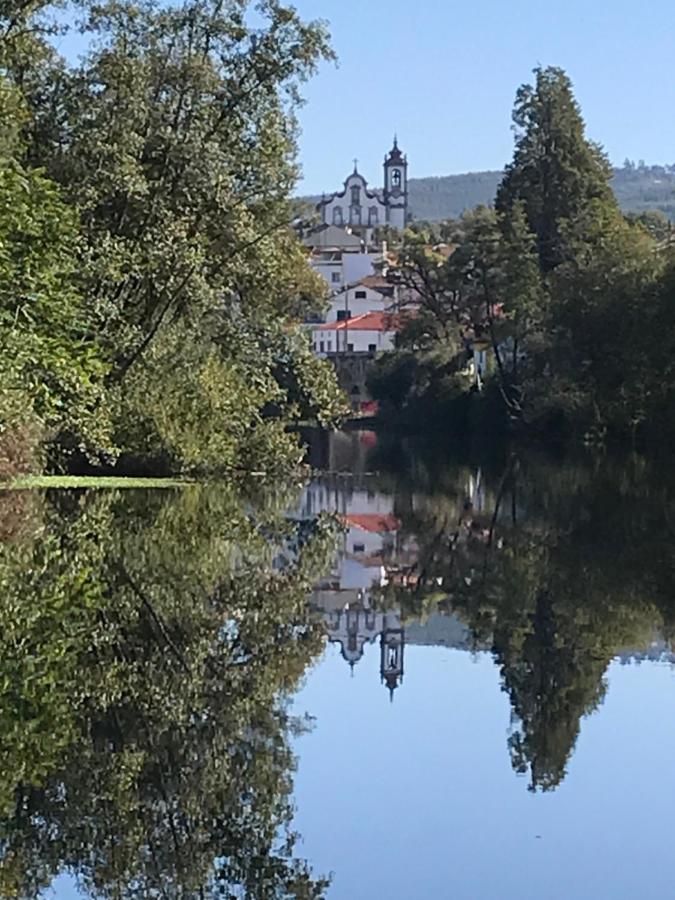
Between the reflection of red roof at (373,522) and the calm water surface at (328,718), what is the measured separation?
4.63 metres

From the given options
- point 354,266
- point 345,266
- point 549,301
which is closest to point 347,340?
point 354,266

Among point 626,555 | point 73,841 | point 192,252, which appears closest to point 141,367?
point 192,252

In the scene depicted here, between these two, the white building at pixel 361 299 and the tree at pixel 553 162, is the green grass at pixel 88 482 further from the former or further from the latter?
the white building at pixel 361 299

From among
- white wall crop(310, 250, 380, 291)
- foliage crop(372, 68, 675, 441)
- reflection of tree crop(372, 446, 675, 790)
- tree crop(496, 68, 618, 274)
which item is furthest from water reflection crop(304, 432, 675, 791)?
white wall crop(310, 250, 380, 291)

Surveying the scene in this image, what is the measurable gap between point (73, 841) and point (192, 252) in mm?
26462

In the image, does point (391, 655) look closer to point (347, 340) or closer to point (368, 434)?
point (368, 434)

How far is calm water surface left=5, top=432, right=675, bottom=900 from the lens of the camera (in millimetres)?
7430

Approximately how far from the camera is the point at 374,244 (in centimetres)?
17938

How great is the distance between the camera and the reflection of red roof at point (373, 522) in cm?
2883

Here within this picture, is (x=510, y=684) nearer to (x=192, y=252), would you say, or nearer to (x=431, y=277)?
(x=192, y=252)

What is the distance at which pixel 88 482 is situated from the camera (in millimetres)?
33844

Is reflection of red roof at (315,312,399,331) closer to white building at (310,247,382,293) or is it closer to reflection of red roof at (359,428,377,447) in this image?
white building at (310,247,382,293)

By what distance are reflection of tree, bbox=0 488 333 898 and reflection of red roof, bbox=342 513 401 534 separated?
8113 millimetres

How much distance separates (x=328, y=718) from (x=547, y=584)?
8.27 meters
